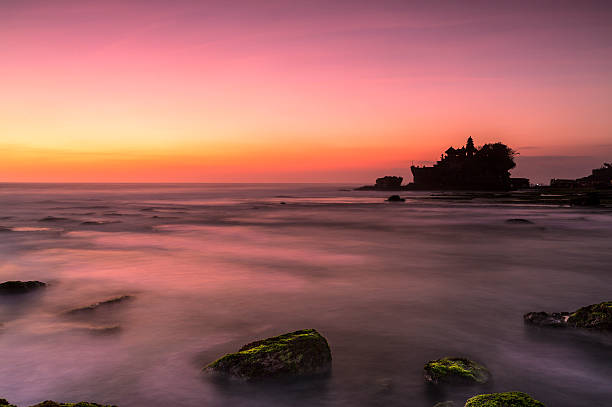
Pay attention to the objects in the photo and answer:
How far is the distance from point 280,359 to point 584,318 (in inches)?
254

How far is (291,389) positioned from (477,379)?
9.38 feet

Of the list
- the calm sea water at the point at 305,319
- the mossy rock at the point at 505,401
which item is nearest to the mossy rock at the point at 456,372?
the calm sea water at the point at 305,319

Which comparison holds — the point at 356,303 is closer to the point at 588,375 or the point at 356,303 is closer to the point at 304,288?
the point at 304,288

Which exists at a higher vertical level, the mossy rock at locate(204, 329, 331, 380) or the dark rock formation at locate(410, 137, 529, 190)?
the dark rock formation at locate(410, 137, 529, 190)

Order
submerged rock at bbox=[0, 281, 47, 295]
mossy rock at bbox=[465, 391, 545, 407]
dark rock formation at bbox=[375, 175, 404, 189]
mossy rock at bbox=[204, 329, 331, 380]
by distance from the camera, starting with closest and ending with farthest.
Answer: mossy rock at bbox=[465, 391, 545, 407] → mossy rock at bbox=[204, 329, 331, 380] → submerged rock at bbox=[0, 281, 47, 295] → dark rock formation at bbox=[375, 175, 404, 189]

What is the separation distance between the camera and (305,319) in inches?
396

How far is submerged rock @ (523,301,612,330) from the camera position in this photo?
8102mm

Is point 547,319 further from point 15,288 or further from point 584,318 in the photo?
point 15,288

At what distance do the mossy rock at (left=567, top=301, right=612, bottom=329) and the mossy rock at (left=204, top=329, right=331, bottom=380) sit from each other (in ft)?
17.8

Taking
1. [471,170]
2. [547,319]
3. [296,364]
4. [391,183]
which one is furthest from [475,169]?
[296,364]

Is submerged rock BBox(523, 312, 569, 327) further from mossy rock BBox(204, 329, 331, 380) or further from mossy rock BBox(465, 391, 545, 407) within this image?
mossy rock BBox(204, 329, 331, 380)

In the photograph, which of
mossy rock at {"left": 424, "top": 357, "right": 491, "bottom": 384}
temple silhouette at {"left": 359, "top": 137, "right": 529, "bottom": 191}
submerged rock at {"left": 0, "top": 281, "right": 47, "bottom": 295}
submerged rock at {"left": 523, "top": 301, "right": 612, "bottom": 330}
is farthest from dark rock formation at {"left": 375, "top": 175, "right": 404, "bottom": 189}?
mossy rock at {"left": 424, "top": 357, "right": 491, "bottom": 384}

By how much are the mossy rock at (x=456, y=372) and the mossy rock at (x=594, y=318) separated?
3.13 metres

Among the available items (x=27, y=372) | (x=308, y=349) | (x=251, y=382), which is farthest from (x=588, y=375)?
(x=27, y=372)
